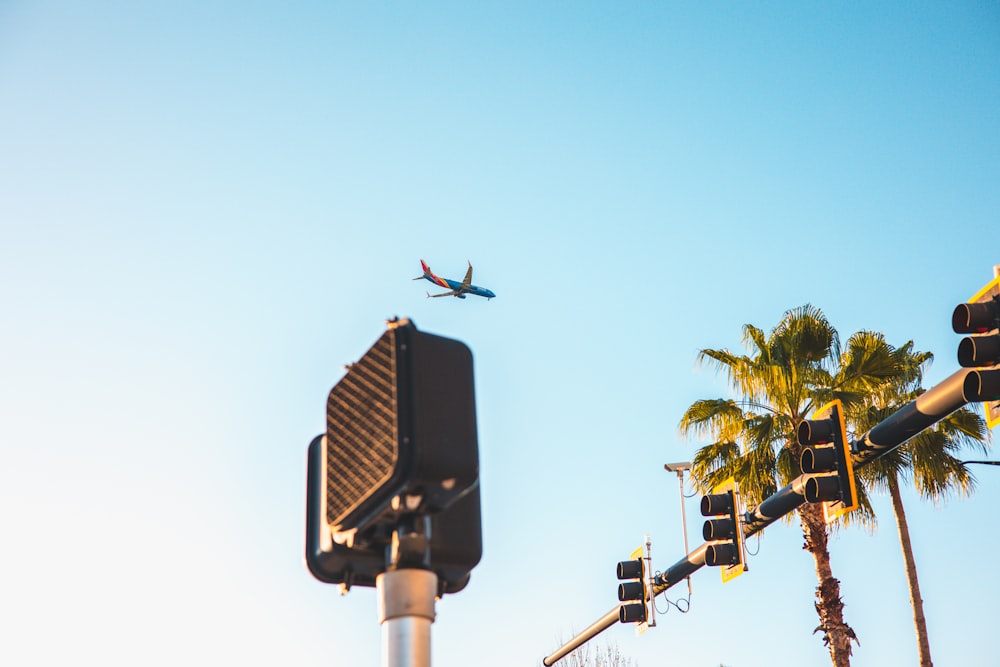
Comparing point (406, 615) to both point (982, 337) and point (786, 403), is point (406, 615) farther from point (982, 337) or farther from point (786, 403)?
point (786, 403)

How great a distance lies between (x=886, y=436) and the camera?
8.74 metres

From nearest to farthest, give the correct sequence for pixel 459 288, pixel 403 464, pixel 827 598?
1. pixel 403 464
2. pixel 827 598
3. pixel 459 288

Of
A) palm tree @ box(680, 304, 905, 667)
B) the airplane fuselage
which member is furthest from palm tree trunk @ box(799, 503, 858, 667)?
the airplane fuselage

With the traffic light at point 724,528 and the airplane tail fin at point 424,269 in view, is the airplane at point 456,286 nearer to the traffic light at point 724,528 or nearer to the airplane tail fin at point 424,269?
the airplane tail fin at point 424,269

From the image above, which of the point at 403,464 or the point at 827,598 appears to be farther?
the point at 827,598

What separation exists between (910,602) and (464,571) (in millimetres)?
26823

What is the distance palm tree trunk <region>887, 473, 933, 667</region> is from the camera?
2571 cm

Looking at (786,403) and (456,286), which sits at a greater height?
(456,286)

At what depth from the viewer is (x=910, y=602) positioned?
26297 millimetres

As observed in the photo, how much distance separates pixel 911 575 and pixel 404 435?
27541mm

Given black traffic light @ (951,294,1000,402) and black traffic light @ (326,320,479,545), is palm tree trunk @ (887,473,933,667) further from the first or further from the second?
black traffic light @ (326,320,479,545)

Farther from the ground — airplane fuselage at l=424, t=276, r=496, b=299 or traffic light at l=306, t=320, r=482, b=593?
airplane fuselage at l=424, t=276, r=496, b=299

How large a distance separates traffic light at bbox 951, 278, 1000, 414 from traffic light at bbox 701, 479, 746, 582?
563 cm

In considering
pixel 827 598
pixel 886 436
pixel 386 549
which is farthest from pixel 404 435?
pixel 827 598
